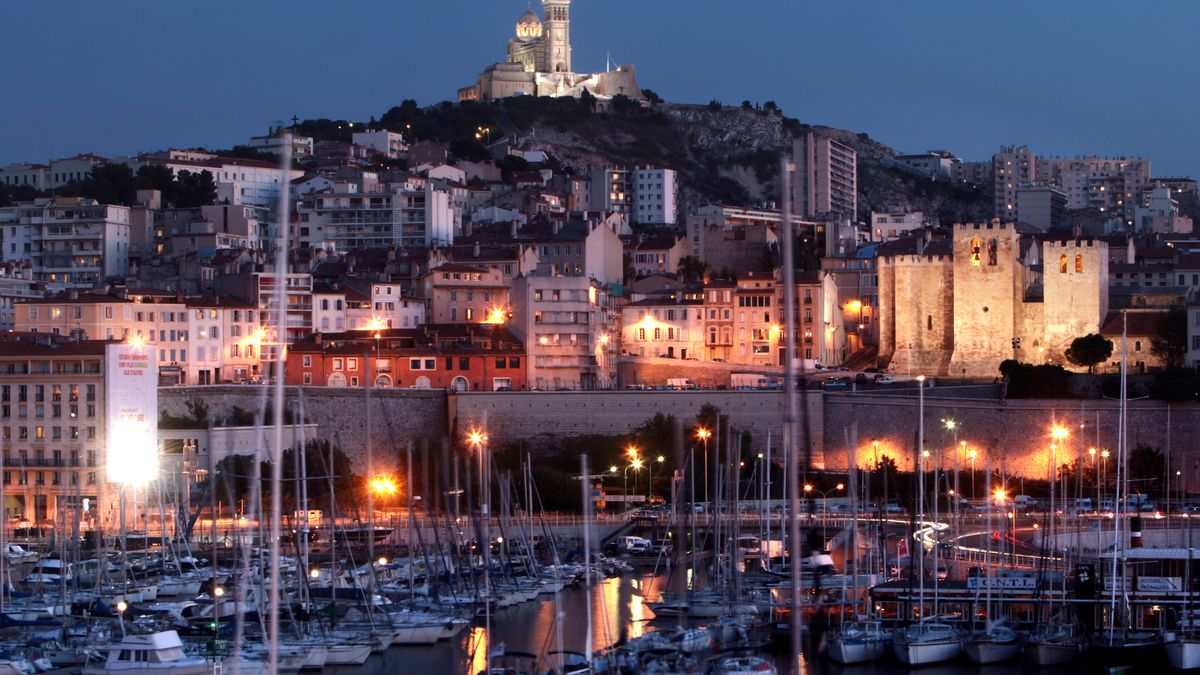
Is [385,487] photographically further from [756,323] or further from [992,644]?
[992,644]

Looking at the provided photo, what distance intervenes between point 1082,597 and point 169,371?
29.1 meters

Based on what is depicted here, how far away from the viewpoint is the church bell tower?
13225cm

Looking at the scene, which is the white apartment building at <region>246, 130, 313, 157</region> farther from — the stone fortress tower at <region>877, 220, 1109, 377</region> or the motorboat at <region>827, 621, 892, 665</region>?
the motorboat at <region>827, 621, 892, 665</region>

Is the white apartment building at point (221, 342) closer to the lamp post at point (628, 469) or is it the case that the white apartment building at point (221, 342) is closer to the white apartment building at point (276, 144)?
the lamp post at point (628, 469)

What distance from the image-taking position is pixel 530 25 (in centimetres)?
13525

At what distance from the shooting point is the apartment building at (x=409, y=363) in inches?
2217

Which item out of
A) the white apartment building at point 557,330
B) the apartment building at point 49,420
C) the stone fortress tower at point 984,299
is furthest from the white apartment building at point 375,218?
the apartment building at point 49,420

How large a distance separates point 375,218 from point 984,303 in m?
27.2

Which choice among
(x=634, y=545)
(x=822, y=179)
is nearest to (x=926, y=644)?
(x=634, y=545)

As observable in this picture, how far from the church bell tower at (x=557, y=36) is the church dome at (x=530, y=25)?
63 cm

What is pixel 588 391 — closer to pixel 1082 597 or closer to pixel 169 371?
pixel 169 371

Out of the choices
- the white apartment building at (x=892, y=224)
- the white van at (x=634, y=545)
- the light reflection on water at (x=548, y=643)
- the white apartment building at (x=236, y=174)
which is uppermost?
the white apartment building at (x=236, y=174)

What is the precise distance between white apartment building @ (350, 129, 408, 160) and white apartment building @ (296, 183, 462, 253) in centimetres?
2379

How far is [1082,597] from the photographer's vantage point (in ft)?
108
